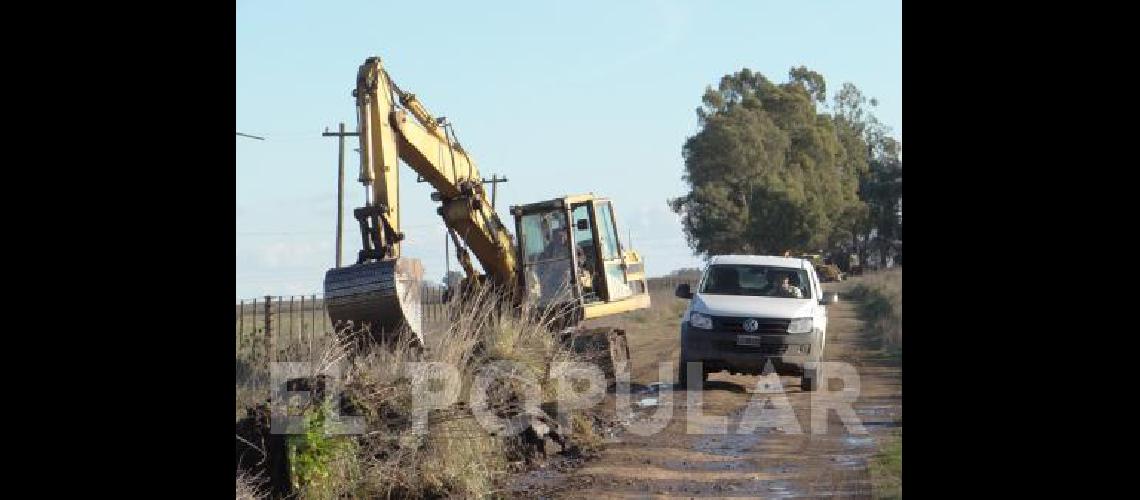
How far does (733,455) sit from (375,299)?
17.0ft

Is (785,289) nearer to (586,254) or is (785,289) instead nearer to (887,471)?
(586,254)

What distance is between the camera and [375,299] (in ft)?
55.6

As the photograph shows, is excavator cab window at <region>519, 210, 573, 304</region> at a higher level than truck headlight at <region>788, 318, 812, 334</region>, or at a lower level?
higher

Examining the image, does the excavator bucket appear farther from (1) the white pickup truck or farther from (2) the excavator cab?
(2) the excavator cab

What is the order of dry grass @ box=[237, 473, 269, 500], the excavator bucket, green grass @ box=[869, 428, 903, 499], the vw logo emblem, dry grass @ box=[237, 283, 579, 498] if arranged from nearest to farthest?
1. dry grass @ box=[237, 473, 269, 500]
2. green grass @ box=[869, 428, 903, 499]
3. dry grass @ box=[237, 283, 579, 498]
4. the excavator bucket
5. the vw logo emblem

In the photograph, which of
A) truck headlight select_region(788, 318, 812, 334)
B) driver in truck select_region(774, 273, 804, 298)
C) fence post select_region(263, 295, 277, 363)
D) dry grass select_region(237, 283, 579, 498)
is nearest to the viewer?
dry grass select_region(237, 283, 579, 498)

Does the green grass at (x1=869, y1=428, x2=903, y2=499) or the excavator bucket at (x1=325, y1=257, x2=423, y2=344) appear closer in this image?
the green grass at (x1=869, y1=428, x2=903, y2=499)

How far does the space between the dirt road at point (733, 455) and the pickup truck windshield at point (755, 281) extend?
4.22 feet

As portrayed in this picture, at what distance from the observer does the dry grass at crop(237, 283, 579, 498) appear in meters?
11.3

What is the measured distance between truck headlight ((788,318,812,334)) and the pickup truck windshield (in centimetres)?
105

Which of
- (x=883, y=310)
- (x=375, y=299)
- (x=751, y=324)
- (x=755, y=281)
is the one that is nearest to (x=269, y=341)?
(x=375, y=299)

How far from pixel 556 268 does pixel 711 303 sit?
12.3ft

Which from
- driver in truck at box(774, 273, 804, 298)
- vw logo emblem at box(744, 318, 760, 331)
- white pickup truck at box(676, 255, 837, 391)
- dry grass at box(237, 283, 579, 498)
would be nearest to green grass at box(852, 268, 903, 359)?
white pickup truck at box(676, 255, 837, 391)
